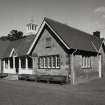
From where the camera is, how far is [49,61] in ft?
80.0

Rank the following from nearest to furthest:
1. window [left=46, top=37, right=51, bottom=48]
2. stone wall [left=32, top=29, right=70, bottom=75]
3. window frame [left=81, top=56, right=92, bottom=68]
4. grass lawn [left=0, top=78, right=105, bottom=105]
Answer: grass lawn [left=0, top=78, right=105, bottom=105] < stone wall [left=32, top=29, right=70, bottom=75] < window [left=46, top=37, right=51, bottom=48] < window frame [left=81, top=56, right=92, bottom=68]

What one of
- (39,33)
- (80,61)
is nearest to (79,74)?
(80,61)

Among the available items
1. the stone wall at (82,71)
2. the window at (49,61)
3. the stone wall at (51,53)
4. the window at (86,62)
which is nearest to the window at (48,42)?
the stone wall at (51,53)

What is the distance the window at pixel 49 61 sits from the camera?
2338 centimetres

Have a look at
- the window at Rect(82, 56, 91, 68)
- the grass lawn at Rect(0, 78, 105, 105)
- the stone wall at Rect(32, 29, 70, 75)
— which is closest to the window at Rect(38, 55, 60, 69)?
the stone wall at Rect(32, 29, 70, 75)

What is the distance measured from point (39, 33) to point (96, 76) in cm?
1086

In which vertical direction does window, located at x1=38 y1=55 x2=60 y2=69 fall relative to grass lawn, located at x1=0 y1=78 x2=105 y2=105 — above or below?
above

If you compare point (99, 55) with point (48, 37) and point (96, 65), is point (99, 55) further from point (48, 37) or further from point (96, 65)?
point (48, 37)

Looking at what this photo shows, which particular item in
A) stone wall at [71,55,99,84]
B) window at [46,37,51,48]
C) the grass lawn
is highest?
window at [46,37,51,48]

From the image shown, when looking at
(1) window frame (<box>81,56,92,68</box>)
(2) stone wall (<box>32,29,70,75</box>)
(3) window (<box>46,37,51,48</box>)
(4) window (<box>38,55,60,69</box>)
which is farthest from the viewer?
(1) window frame (<box>81,56,92,68</box>)

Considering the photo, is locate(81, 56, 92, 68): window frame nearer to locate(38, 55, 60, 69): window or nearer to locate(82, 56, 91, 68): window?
locate(82, 56, 91, 68): window

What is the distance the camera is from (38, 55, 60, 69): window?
2338 centimetres

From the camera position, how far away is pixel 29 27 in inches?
1644

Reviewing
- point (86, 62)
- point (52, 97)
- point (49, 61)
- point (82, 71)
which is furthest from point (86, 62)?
point (52, 97)
